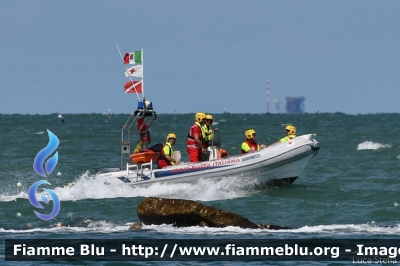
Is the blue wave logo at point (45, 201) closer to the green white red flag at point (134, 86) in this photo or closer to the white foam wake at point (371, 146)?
the green white red flag at point (134, 86)

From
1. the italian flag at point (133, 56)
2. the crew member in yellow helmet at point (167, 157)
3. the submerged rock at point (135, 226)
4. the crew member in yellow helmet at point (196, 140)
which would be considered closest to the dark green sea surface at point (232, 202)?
the submerged rock at point (135, 226)

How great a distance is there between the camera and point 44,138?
4541cm

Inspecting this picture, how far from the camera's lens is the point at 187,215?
595 inches

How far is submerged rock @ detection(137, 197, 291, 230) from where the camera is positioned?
1511 centimetres

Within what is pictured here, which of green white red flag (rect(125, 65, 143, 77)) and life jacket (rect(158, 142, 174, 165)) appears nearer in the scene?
life jacket (rect(158, 142, 174, 165))

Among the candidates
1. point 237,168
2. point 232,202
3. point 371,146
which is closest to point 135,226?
point 232,202

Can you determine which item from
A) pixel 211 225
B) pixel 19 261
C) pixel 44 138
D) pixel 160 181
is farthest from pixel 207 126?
pixel 44 138

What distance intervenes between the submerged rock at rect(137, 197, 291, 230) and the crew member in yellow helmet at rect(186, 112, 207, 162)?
5.13m

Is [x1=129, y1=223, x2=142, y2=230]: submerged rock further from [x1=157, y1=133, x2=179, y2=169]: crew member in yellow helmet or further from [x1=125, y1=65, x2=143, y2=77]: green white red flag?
[x1=125, y1=65, x2=143, y2=77]: green white red flag

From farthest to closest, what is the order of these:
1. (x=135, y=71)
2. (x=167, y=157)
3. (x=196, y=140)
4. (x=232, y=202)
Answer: (x=135, y=71) < (x=167, y=157) < (x=196, y=140) < (x=232, y=202)

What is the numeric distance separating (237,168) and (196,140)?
107 cm

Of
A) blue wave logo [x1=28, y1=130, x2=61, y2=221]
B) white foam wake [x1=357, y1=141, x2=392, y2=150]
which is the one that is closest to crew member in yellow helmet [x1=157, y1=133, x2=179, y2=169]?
blue wave logo [x1=28, y1=130, x2=61, y2=221]

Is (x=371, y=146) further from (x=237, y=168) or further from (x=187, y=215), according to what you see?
(x=187, y=215)

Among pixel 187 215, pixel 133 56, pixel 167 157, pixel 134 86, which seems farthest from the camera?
pixel 133 56
